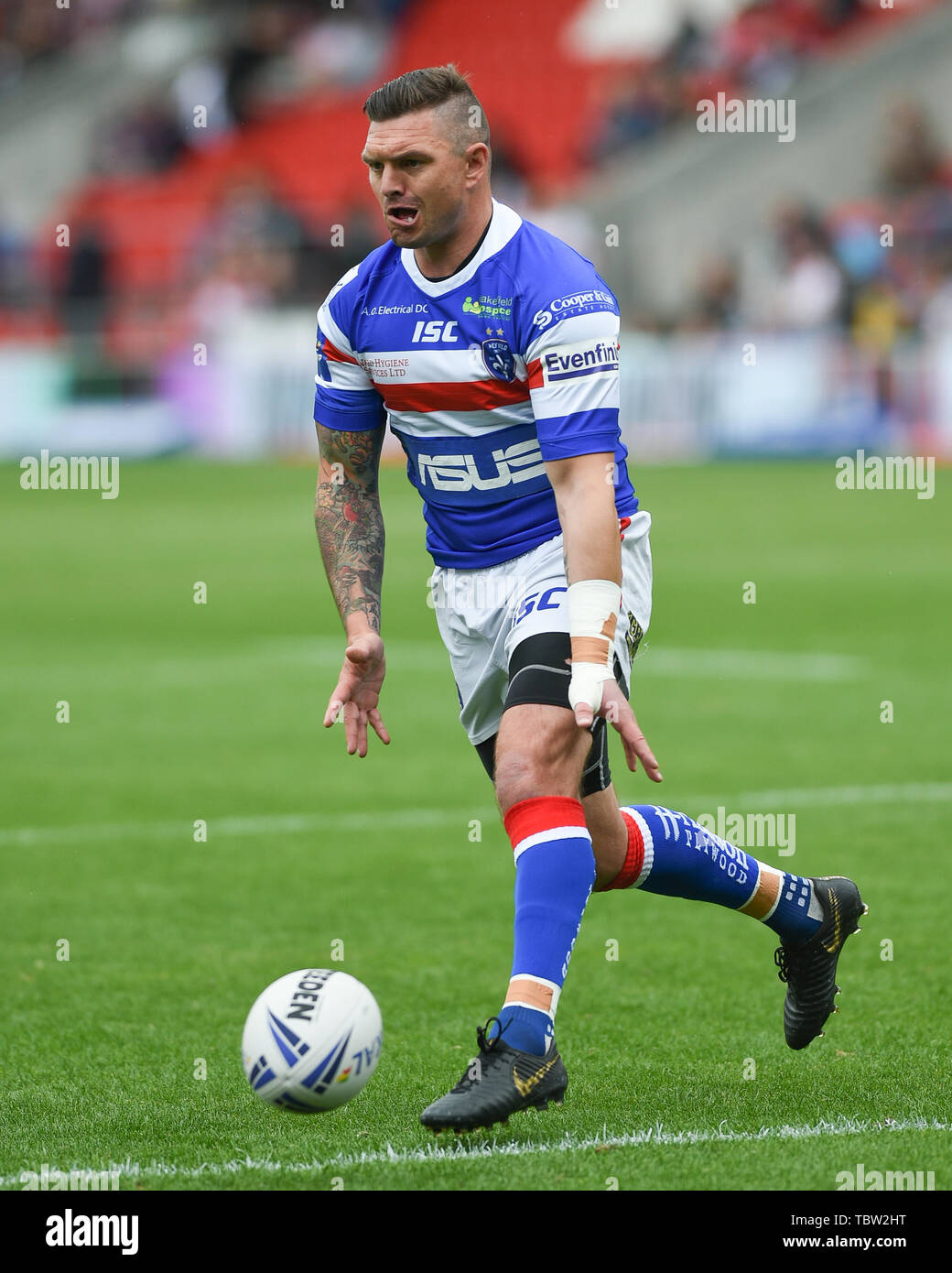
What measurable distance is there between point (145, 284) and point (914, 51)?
11635 millimetres

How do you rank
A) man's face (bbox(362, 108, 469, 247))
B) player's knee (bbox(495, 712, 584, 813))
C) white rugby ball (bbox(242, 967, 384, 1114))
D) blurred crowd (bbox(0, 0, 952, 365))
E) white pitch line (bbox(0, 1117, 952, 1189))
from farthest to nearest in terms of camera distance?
blurred crowd (bbox(0, 0, 952, 365)) < man's face (bbox(362, 108, 469, 247)) < player's knee (bbox(495, 712, 584, 813)) < white rugby ball (bbox(242, 967, 384, 1114)) < white pitch line (bbox(0, 1117, 952, 1189))

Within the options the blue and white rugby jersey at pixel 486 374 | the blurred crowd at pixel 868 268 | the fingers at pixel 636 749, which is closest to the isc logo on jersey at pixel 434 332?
the blue and white rugby jersey at pixel 486 374

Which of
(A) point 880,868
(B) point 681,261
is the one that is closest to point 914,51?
(B) point 681,261

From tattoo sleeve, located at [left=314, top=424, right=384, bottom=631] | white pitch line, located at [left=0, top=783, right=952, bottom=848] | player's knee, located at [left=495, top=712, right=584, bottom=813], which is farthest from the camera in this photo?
white pitch line, located at [left=0, top=783, right=952, bottom=848]

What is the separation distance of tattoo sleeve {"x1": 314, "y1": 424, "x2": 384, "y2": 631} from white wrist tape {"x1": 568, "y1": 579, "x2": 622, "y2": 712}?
79 cm

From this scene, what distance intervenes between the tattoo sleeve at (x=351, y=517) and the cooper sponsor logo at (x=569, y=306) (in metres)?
0.72

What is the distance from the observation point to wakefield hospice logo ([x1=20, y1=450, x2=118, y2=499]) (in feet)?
79.6

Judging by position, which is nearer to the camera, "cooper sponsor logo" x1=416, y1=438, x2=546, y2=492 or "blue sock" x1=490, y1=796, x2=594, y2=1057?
"blue sock" x1=490, y1=796, x2=594, y2=1057

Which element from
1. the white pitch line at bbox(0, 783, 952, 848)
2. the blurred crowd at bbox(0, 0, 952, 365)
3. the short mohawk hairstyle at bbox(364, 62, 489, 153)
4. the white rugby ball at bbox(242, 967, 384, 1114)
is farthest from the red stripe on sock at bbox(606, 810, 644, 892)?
the blurred crowd at bbox(0, 0, 952, 365)

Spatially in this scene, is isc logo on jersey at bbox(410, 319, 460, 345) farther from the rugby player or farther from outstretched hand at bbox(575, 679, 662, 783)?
outstretched hand at bbox(575, 679, 662, 783)

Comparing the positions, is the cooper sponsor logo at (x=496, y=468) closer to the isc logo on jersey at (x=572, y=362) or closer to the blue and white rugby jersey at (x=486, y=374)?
the blue and white rugby jersey at (x=486, y=374)

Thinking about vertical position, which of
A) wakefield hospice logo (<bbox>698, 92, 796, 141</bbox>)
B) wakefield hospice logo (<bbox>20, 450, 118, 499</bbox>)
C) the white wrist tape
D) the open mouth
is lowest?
the white wrist tape

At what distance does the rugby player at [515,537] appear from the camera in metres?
4.50

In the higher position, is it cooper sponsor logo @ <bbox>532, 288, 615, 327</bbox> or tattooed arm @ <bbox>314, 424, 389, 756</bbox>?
cooper sponsor logo @ <bbox>532, 288, 615, 327</bbox>
